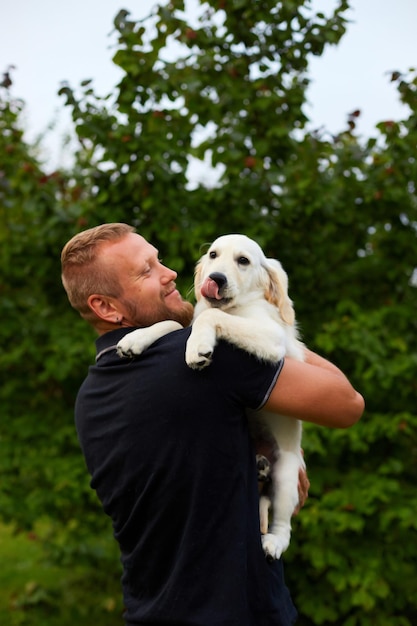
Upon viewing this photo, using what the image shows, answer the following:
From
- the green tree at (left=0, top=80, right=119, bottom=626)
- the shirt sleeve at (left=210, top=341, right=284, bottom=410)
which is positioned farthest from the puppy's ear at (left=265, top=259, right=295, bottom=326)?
the green tree at (left=0, top=80, right=119, bottom=626)

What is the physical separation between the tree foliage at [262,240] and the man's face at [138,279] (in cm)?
196

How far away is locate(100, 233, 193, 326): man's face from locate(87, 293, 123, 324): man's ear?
A: 0.09 feet

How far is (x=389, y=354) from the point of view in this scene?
4.56 meters

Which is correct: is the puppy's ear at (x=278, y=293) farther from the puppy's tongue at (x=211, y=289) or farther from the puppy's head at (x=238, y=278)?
the puppy's tongue at (x=211, y=289)

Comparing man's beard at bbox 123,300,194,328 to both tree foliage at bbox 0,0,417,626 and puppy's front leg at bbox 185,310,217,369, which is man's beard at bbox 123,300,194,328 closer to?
puppy's front leg at bbox 185,310,217,369

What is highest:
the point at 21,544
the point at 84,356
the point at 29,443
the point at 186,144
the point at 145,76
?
the point at 145,76

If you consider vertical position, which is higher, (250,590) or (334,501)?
(250,590)

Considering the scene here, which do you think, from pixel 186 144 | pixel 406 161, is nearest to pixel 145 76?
pixel 186 144

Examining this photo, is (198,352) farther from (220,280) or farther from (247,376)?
(220,280)

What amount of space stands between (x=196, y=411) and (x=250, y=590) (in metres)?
0.54

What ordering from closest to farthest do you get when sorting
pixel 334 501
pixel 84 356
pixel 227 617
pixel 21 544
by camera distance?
pixel 227 617, pixel 334 501, pixel 84 356, pixel 21 544

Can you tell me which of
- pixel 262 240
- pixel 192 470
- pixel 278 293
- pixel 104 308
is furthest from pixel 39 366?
pixel 192 470

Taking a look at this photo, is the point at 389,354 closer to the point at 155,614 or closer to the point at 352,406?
the point at 352,406

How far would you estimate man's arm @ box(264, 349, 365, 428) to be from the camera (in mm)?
2205
